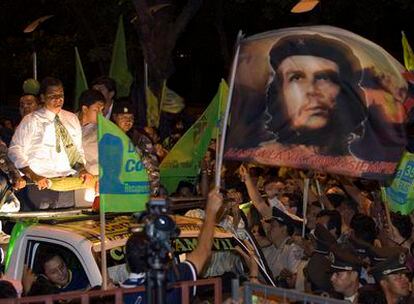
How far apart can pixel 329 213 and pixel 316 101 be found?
2.59 m

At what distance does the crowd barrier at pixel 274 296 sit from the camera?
547cm

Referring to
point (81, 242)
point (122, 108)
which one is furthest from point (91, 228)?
point (122, 108)

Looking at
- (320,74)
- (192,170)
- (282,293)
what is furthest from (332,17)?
(282,293)

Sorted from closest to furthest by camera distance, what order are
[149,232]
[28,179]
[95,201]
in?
[149,232], [95,201], [28,179]

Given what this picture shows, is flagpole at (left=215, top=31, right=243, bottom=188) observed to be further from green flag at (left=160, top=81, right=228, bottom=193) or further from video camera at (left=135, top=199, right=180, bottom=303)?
green flag at (left=160, top=81, right=228, bottom=193)

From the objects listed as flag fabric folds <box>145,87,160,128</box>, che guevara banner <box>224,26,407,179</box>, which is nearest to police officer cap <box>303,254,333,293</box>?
che guevara banner <box>224,26,407,179</box>

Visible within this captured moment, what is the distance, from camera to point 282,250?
9.23 meters

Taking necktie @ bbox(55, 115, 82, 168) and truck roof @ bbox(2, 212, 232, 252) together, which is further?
necktie @ bbox(55, 115, 82, 168)

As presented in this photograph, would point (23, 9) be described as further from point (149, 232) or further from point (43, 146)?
point (149, 232)

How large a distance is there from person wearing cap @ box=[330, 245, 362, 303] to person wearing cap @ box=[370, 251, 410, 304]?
0.17 metres

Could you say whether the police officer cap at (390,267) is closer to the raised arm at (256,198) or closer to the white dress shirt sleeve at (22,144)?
the raised arm at (256,198)

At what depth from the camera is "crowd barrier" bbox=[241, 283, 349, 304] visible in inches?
216

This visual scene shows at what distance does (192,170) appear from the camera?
12125 millimetres

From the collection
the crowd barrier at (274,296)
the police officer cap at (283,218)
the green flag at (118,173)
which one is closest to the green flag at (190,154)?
the police officer cap at (283,218)
